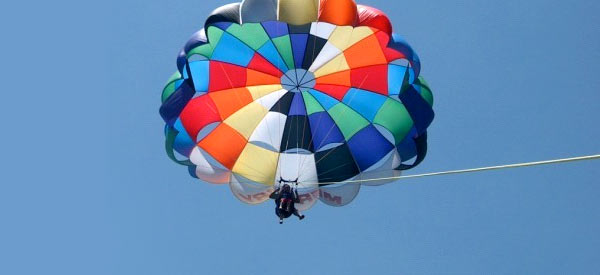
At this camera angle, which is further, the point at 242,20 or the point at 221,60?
the point at 221,60

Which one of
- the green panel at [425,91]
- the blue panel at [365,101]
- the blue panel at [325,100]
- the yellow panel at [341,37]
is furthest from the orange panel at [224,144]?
the green panel at [425,91]

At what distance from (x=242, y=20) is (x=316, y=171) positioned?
3478mm

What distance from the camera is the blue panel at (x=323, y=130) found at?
624 inches

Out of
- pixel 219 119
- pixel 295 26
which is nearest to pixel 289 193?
pixel 219 119

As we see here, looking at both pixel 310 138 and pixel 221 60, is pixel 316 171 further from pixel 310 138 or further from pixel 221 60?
pixel 221 60

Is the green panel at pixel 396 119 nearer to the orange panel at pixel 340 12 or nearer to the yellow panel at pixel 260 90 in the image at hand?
the orange panel at pixel 340 12

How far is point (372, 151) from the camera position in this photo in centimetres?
1559

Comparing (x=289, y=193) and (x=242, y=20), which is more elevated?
(x=242, y=20)

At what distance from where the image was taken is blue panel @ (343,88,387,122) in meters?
15.5

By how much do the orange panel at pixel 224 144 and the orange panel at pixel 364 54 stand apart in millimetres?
2681

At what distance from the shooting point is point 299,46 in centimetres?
1561

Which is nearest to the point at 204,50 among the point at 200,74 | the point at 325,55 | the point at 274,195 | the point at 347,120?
the point at 200,74

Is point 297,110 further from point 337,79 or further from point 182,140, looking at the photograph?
point 182,140

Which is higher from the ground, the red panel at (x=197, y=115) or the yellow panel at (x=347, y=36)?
the yellow panel at (x=347, y=36)
